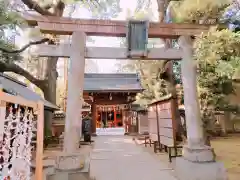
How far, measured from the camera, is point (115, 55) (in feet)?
18.8

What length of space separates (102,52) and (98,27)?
0.63m

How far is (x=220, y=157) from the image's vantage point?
8172 millimetres

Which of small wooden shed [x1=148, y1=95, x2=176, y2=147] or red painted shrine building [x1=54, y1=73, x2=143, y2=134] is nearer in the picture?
small wooden shed [x1=148, y1=95, x2=176, y2=147]

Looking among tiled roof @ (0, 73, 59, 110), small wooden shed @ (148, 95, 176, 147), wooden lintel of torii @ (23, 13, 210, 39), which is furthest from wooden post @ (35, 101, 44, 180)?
small wooden shed @ (148, 95, 176, 147)

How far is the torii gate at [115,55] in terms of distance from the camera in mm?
5148

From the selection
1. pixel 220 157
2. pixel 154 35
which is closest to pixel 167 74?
pixel 220 157

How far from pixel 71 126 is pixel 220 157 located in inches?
235

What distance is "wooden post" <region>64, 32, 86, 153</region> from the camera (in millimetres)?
5086

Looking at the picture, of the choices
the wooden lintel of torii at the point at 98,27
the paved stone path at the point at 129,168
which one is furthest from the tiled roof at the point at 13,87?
the paved stone path at the point at 129,168

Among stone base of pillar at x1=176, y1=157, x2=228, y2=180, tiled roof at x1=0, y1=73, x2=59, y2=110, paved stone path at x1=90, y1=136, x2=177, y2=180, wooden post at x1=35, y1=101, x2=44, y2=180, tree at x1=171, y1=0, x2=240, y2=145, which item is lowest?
paved stone path at x1=90, y1=136, x2=177, y2=180

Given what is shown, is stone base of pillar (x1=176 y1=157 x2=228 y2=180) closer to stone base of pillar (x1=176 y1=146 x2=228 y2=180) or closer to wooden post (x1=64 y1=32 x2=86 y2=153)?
stone base of pillar (x1=176 y1=146 x2=228 y2=180)

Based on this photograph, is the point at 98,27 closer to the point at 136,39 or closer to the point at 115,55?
the point at 115,55

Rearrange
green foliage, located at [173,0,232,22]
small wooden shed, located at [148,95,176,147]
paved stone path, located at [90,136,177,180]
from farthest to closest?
1. small wooden shed, located at [148,95,176,147]
2. green foliage, located at [173,0,232,22]
3. paved stone path, located at [90,136,177,180]

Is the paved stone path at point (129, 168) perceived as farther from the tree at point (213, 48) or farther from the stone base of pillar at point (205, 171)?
the tree at point (213, 48)
